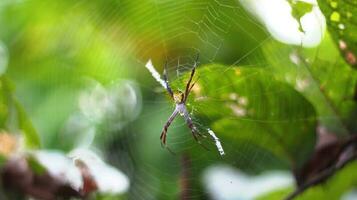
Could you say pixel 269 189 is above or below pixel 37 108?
below

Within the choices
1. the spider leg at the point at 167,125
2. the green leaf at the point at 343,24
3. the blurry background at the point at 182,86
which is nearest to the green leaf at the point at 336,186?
the blurry background at the point at 182,86

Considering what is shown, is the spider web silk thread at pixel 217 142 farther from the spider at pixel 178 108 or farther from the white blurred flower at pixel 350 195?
the white blurred flower at pixel 350 195

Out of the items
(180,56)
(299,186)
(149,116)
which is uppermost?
(180,56)

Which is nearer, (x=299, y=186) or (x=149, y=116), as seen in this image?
(x=299, y=186)

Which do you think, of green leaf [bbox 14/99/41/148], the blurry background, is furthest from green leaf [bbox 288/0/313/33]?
green leaf [bbox 14/99/41/148]

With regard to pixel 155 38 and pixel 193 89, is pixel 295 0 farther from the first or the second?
pixel 155 38

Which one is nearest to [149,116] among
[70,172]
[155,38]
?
[155,38]

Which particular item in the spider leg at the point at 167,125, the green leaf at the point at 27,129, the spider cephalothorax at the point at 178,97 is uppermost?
the green leaf at the point at 27,129

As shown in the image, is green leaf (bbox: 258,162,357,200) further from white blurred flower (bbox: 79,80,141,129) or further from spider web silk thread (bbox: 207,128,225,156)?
white blurred flower (bbox: 79,80,141,129)
